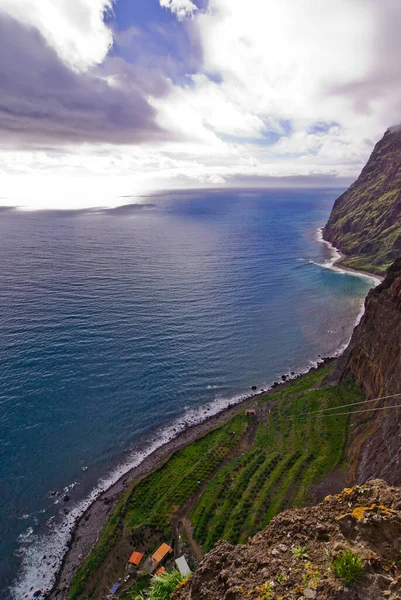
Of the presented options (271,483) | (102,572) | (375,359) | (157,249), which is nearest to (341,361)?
(375,359)

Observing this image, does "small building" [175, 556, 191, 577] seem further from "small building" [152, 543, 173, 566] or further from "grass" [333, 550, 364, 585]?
"grass" [333, 550, 364, 585]

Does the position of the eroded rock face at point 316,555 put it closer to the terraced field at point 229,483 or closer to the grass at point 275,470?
the grass at point 275,470

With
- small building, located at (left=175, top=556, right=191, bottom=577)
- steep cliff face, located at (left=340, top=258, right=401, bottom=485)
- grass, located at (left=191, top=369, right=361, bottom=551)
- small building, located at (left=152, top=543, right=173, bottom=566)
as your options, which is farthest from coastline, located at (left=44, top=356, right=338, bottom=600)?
steep cliff face, located at (left=340, top=258, right=401, bottom=485)

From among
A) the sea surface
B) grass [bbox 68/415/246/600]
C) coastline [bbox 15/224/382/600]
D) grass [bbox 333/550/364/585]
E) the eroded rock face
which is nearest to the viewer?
grass [bbox 333/550/364/585]

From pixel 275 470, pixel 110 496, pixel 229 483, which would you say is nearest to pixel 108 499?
pixel 110 496

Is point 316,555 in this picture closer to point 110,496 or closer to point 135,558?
point 135,558

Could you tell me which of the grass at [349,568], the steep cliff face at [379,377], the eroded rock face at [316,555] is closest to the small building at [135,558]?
the steep cliff face at [379,377]

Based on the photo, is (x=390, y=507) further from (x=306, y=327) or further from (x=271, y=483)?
(x=306, y=327)

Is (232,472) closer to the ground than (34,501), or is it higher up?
higher up
